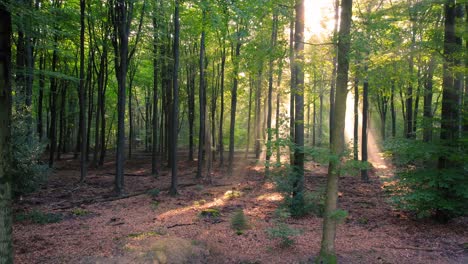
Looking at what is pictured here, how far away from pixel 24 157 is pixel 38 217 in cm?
207

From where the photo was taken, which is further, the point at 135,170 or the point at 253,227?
the point at 135,170

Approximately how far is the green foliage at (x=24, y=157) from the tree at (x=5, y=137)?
4.97 metres

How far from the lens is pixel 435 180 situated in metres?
8.49

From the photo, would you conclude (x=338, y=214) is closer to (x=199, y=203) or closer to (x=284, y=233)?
(x=284, y=233)

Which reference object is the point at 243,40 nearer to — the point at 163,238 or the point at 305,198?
the point at 305,198

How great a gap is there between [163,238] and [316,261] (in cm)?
387

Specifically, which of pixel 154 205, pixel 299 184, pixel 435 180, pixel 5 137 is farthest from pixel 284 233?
pixel 154 205

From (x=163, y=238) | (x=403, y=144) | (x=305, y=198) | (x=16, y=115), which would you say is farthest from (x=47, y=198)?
A: (x=403, y=144)

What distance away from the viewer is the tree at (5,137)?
4785 millimetres

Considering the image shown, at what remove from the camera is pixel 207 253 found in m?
7.45

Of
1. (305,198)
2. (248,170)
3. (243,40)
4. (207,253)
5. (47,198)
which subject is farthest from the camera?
(248,170)

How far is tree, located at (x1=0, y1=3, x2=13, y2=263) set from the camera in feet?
15.7

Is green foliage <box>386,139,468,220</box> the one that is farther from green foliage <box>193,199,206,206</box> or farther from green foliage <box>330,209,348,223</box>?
green foliage <box>193,199,206,206</box>

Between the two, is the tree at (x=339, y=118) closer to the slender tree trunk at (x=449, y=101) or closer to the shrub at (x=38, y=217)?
the slender tree trunk at (x=449, y=101)
